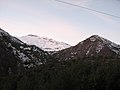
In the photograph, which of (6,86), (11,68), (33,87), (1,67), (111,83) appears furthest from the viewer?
(11,68)

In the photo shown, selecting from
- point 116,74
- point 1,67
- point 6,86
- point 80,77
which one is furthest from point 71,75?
point 1,67

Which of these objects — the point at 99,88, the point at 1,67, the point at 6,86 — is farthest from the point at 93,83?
the point at 1,67

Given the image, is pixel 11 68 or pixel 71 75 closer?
pixel 71 75

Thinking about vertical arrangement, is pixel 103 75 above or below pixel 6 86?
above

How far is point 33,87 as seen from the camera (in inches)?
3740

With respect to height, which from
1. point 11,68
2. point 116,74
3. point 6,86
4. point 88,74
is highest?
point 116,74

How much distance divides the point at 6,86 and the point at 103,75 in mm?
42057

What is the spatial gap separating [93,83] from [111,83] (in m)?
6.74

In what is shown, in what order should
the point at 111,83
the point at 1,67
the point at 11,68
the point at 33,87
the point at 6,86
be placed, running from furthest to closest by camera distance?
the point at 11,68 < the point at 1,67 < the point at 6,86 < the point at 33,87 < the point at 111,83

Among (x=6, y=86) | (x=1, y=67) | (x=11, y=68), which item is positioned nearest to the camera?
(x=6, y=86)

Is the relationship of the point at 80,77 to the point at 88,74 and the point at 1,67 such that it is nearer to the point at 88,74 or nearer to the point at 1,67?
the point at 88,74

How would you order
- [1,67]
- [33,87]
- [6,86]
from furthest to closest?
[1,67], [6,86], [33,87]

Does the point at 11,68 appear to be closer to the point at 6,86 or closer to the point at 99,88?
the point at 6,86

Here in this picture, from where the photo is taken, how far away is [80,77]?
329ft
